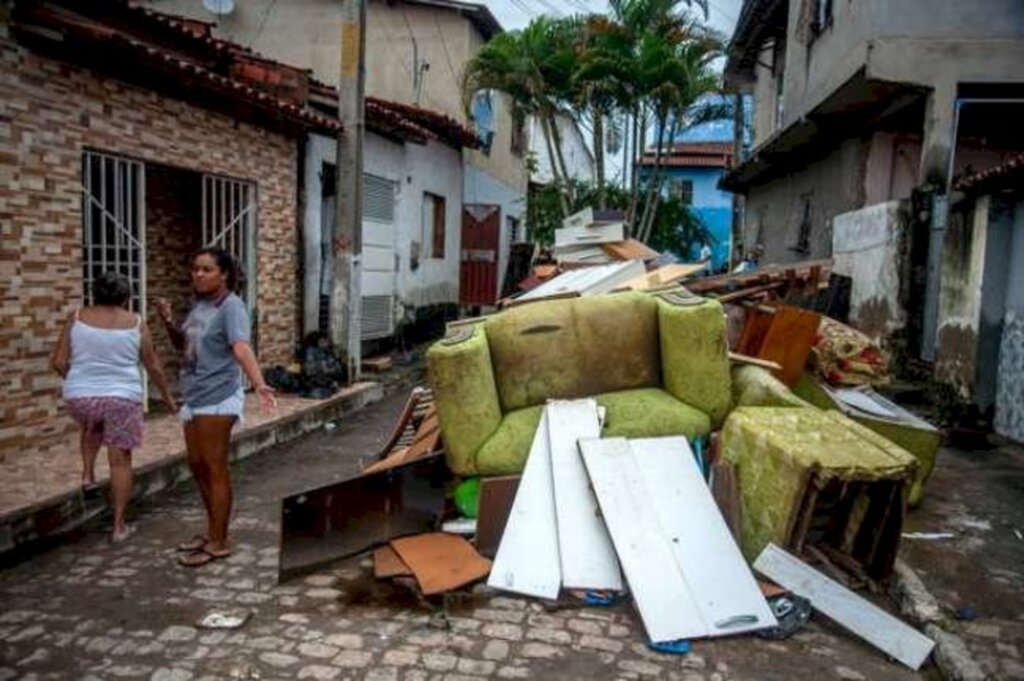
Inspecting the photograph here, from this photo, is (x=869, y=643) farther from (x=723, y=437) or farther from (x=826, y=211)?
(x=826, y=211)

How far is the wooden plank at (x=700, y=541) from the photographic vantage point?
150 inches

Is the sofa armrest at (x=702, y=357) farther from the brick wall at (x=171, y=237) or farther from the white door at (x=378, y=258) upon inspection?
the white door at (x=378, y=258)

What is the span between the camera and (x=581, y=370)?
5.37m

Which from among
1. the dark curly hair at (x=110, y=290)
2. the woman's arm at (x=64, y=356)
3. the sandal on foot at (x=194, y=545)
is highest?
the dark curly hair at (x=110, y=290)

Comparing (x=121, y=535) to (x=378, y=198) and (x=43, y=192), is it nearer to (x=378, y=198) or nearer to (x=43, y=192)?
(x=43, y=192)

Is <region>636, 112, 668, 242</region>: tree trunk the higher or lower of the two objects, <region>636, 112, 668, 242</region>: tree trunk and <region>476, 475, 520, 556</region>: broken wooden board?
the higher

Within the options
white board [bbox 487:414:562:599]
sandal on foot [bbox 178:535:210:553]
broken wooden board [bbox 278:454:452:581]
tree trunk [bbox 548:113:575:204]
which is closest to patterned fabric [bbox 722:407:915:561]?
white board [bbox 487:414:562:599]

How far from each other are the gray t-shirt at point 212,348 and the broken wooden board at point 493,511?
1521 millimetres

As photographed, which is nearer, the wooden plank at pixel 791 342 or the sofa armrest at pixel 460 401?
the sofa armrest at pixel 460 401

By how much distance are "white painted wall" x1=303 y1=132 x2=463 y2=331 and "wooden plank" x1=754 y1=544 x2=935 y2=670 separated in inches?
296

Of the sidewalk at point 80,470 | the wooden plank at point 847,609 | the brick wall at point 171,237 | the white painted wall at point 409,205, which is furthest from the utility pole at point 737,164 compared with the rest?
the wooden plank at point 847,609

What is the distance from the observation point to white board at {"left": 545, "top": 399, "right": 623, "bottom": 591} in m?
4.17

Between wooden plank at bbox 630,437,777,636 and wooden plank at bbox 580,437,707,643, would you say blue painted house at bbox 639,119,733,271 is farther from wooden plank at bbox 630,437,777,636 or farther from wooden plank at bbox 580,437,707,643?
wooden plank at bbox 580,437,707,643

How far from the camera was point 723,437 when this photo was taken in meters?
4.87
